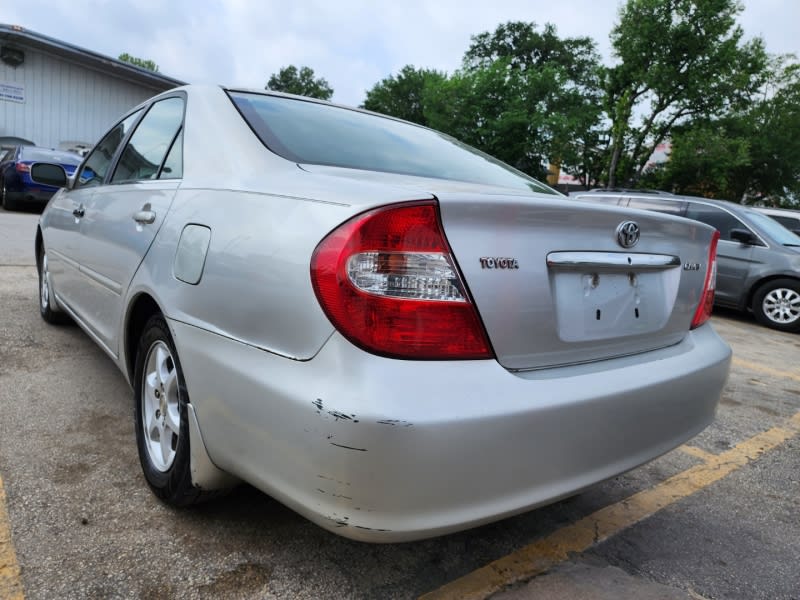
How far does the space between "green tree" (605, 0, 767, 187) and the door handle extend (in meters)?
21.7

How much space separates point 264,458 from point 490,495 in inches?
21.1

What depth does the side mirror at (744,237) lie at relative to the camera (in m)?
7.70

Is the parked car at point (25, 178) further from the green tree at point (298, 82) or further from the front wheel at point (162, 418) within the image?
the green tree at point (298, 82)

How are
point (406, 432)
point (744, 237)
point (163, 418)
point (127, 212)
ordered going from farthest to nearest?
point (744, 237) < point (127, 212) < point (163, 418) < point (406, 432)

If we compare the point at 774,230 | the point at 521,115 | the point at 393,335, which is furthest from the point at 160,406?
the point at 521,115

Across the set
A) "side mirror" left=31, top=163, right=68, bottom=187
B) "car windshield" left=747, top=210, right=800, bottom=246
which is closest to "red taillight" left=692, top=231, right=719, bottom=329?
"side mirror" left=31, top=163, right=68, bottom=187

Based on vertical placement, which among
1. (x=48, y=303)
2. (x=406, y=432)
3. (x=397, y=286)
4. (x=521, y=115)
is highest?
(x=521, y=115)

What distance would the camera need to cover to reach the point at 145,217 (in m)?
2.16

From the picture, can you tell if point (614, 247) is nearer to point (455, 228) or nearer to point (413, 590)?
point (455, 228)

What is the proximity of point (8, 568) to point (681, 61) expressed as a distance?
920 inches

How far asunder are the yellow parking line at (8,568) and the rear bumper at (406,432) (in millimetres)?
577

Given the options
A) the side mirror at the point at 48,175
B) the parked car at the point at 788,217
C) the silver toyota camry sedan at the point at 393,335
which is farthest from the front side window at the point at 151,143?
the parked car at the point at 788,217

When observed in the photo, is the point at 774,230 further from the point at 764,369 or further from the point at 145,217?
the point at 145,217

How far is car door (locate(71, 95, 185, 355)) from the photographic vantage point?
7.13ft
